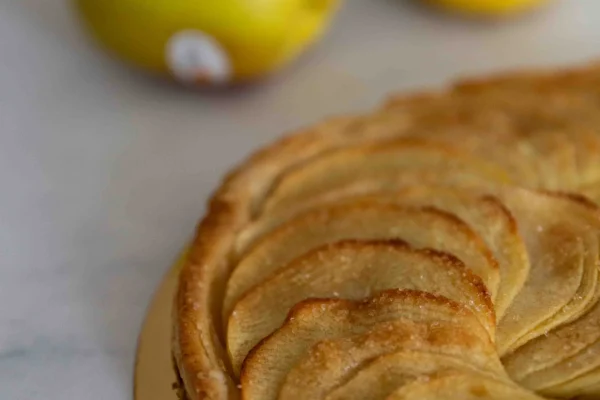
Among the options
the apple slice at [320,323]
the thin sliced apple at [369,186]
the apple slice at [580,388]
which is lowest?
the apple slice at [580,388]

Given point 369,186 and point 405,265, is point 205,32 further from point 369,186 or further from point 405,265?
point 405,265

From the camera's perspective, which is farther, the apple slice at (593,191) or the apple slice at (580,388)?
the apple slice at (593,191)

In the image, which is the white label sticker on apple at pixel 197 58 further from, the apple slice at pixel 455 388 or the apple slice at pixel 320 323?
the apple slice at pixel 455 388

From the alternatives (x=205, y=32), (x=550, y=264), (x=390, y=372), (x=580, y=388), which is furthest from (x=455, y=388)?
(x=205, y=32)

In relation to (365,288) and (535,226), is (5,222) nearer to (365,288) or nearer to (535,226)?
(365,288)

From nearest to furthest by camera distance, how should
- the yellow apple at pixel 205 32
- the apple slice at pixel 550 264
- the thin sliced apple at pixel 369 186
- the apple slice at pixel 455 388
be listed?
the apple slice at pixel 455 388
the apple slice at pixel 550 264
the thin sliced apple at pixel 369 186
the yellow apple at pixel 205 32

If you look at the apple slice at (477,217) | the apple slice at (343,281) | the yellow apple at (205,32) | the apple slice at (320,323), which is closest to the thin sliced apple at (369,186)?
the apple slice at (477,217)
